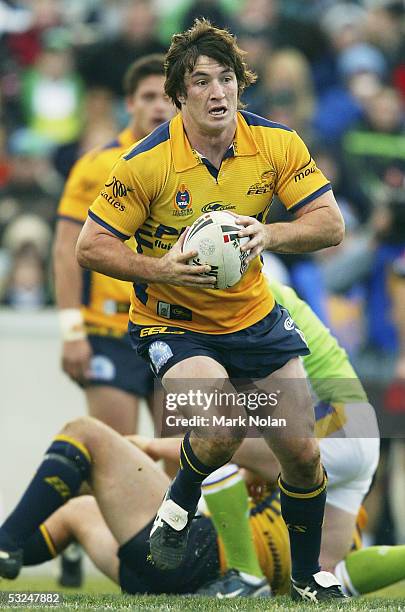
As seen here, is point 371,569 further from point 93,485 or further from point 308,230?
point 308,230

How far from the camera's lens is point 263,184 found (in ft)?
16.7

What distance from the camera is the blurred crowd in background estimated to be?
36.1ft

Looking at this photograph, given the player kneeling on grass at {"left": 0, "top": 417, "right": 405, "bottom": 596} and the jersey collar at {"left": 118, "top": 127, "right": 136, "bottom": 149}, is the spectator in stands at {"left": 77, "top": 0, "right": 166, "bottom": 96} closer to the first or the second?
the jersey collar at {"left": 118, "top": 127, "right": 136, "bottom": 149}

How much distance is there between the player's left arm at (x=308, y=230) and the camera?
16.0ft

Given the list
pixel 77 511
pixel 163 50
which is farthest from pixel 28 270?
pixel 77 511

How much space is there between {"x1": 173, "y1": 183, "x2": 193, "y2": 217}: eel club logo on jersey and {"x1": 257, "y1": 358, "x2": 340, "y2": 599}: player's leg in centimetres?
75

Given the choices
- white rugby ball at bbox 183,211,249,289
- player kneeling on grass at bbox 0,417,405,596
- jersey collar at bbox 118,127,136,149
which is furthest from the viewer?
jersey collar at bbox 118,127,136,149

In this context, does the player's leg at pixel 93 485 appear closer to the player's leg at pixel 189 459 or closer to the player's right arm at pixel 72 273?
the player's leg at pixel 189 459

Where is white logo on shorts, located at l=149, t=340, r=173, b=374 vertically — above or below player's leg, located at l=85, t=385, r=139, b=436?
above

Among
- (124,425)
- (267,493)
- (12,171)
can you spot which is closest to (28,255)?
(12,171)

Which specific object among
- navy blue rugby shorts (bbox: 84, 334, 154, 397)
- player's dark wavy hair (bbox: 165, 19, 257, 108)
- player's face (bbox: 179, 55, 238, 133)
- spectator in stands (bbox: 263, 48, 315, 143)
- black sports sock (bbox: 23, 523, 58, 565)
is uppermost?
spectator in stands (bbox: 263, 48, 315, 143)

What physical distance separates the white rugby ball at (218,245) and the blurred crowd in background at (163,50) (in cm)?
503

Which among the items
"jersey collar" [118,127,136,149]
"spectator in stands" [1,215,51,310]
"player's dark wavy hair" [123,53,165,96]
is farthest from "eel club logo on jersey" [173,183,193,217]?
"spectator in stands" [1,215,51,310]

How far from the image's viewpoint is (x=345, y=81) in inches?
480
